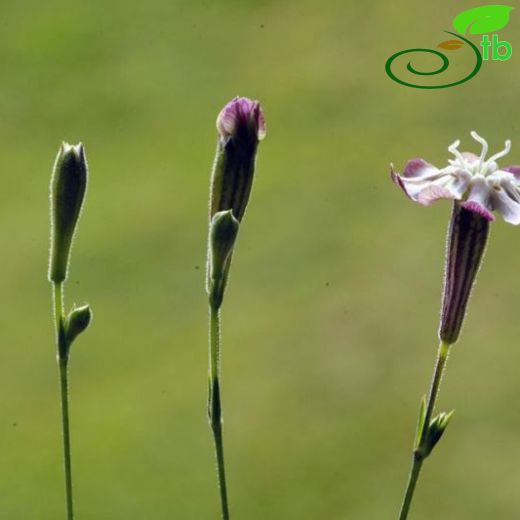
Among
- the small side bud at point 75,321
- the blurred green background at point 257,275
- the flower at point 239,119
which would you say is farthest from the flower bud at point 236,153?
the blurred green background at point 257,275

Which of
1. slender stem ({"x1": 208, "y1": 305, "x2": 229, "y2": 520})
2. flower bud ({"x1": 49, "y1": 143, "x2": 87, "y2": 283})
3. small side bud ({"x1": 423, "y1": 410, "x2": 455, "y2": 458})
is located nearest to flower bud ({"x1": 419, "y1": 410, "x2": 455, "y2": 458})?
small side bud ({"x1": 423, "y1": 410, "x2": 455, "y2": 458})

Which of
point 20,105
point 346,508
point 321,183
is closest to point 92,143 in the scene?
point 20,105

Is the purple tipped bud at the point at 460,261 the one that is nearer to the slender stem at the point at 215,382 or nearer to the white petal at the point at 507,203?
the white petal at the point at 507,203

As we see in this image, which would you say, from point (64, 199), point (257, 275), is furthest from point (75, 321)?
point (257, 275)

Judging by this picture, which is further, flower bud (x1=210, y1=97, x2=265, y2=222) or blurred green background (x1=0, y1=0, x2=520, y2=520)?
blurred green background (x1=0, y1=0, x2=520, y2=520)

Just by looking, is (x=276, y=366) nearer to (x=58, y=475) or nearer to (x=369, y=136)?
(x=58, y=475)

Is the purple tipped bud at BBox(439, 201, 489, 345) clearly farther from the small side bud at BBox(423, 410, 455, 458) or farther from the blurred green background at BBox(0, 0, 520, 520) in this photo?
the blurred green background at BBox(0, 0, 520, 520)
